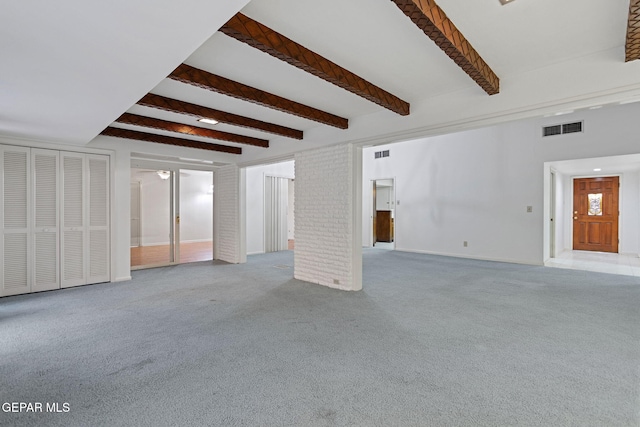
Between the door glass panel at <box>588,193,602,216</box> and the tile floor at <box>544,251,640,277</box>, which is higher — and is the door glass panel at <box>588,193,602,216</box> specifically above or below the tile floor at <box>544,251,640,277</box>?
above

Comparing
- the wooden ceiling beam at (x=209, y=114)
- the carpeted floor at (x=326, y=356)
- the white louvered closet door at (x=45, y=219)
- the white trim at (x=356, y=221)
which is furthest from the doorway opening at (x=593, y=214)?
the white louvered closet door at (x=45, y=219)

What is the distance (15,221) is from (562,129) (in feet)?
31.5

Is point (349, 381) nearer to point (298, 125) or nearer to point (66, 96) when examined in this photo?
point (66, 96)

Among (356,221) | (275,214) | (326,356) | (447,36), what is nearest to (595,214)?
(356,221)

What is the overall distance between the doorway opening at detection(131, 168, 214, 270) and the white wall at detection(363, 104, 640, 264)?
5705 millimetres

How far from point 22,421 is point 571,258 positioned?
9374 millimetres

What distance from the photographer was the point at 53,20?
5.30 ft

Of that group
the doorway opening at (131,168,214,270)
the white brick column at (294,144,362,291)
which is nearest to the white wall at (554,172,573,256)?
the white brick column at (294,144,362,291)

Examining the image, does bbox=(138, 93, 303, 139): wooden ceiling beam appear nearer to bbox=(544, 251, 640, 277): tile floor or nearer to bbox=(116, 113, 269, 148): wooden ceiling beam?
bbox=(116, 113, 269, 148): wooden ceiling beam

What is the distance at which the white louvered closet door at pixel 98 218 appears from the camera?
5.07 m

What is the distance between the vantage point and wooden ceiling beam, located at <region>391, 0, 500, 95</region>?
1.83 meters

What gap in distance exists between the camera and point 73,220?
490 centimetres

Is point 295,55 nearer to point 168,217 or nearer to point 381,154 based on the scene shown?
point 168,217

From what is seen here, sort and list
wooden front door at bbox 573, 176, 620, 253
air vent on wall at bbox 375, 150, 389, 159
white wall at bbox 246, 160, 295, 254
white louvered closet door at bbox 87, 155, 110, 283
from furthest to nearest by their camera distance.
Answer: air vent on wall at bbox 375, 150, 389, 159 → white wall at bbox 246, 160, 295, 254 → wooden front door at bbox 573, 176, 620, 253 → white louvered closet door at bbox 87, 155, 110, 283
